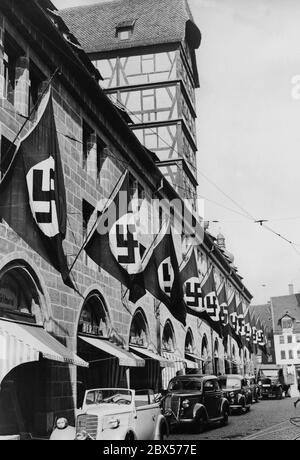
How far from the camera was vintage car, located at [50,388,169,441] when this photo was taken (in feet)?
37.6

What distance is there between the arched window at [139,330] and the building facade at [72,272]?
0.05 m

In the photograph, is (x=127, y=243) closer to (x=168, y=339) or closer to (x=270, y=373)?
(x=168, y=339)

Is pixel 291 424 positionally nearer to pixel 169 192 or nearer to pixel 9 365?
pixel 9 365

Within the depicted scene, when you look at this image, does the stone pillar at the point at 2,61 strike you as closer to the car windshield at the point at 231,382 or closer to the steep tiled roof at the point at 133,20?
the car windshield at the point at 231,382

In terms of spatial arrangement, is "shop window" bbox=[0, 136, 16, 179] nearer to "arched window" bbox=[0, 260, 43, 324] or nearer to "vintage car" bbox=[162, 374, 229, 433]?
"arched window" bbox=[0, 260, 43, 324]

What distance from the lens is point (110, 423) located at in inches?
455

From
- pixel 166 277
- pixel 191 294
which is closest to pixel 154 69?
pixel 191 294

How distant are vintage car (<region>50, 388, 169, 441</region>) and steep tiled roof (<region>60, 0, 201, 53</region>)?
29.0 meters

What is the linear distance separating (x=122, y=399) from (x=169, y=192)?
19.4 meters

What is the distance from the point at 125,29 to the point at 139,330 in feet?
75.5

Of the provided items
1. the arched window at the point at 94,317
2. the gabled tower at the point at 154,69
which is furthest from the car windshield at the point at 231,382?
the gabled tower at the point at 154,69

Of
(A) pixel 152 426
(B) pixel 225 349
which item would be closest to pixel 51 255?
(A) pixel 152 426

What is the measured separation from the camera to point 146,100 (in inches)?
1467

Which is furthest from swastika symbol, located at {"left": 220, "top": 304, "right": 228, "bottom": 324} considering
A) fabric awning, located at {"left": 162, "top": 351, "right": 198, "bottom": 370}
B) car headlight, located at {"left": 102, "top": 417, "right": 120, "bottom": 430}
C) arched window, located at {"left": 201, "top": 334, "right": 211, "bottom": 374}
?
car headlight, located at {"left": 102, "top": 417, "right": 120, "bottom": 430}
